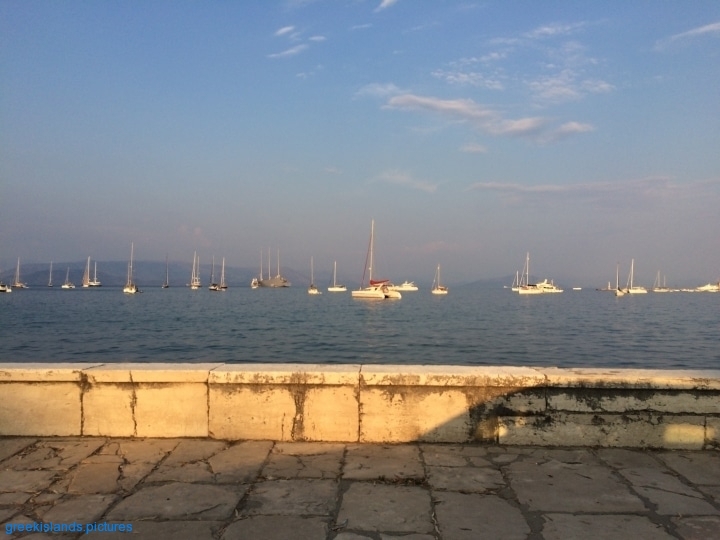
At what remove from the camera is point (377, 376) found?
4738 mm

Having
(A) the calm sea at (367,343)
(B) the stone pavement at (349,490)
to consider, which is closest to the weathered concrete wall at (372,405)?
(B) the stone pavement at (349,490)

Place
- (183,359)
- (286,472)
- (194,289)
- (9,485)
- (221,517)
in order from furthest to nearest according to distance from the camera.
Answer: (194,289)
(183,359)
(286,472)
(9,485)
(221,517)

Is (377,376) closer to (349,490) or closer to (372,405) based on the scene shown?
(372,405)

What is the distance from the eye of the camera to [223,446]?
4598 millimetres

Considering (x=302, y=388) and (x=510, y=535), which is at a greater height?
(x=302, y=388)

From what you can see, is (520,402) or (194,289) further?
(194,289)

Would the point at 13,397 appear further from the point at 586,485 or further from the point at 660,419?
the point at 660,419

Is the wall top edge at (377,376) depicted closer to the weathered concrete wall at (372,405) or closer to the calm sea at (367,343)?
the weathered concrete wall at (372,405)

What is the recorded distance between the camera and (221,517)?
128 inches

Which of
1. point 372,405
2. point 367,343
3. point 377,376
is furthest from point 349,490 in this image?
point 367,343

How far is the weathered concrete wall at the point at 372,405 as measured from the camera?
461 cm

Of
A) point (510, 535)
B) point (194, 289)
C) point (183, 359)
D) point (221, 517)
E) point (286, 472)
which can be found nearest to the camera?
point (510, 535)

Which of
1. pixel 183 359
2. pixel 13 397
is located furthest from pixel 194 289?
pixel 13 397

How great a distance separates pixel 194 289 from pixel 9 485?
174406 millimetres
